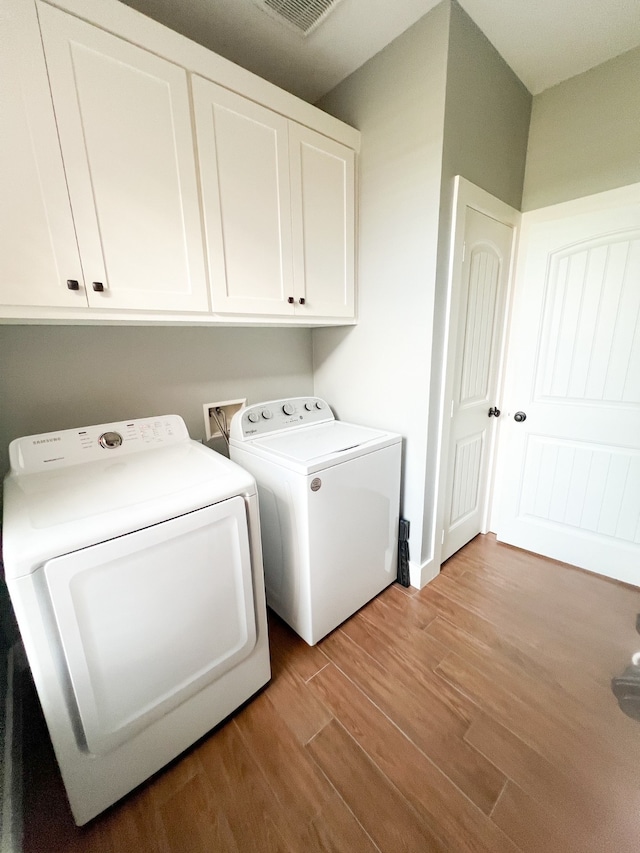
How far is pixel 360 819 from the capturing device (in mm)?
959

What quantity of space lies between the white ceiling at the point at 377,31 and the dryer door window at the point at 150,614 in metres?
1.87

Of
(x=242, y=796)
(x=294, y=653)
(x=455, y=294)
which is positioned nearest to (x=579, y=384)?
(x=455, y=294)

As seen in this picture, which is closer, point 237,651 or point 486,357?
point 237,651

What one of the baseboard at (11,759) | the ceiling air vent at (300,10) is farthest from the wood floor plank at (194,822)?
the ceiling air vent at (300,10)

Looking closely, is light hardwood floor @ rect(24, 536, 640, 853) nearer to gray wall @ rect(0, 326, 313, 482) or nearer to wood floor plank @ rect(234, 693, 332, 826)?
wood floor plank @ rect(234, 693, 332, 826)

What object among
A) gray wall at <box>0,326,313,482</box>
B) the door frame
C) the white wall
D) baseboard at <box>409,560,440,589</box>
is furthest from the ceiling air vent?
→ baseboard at <box>409,560,440,589</box>

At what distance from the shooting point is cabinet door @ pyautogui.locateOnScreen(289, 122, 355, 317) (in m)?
1.48

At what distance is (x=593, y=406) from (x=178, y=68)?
2321mm

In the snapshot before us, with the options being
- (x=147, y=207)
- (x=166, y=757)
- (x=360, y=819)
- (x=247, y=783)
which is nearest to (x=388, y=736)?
(x=360, y=819)

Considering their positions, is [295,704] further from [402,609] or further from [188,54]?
[188,54]

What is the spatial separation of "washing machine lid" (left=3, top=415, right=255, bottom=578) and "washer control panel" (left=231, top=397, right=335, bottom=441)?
255 mm

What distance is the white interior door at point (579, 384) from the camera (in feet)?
5.42

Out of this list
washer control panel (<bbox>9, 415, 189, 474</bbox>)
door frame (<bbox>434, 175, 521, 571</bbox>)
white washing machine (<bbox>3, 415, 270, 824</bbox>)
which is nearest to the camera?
white washing machine (<bbox>3, 415, 270, 824</bbox>)

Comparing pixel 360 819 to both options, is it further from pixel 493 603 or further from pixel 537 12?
pixel 537 12
